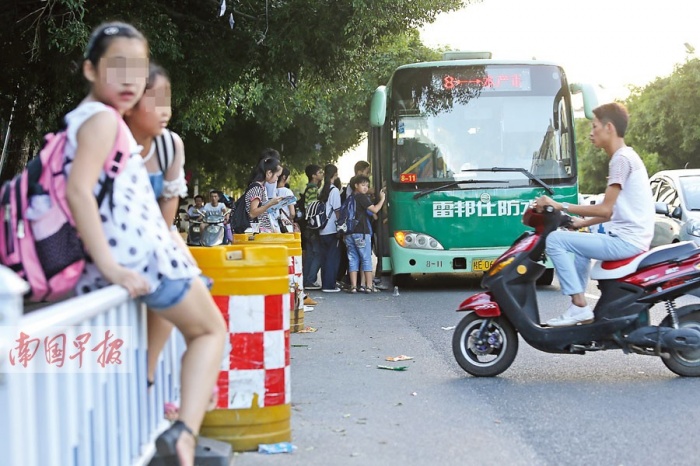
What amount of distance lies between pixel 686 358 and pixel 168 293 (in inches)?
182

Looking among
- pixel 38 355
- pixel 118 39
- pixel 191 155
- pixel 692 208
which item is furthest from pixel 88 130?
pixel 191 155

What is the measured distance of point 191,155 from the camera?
36719 mm

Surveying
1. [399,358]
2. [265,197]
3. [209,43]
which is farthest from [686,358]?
[209,43]

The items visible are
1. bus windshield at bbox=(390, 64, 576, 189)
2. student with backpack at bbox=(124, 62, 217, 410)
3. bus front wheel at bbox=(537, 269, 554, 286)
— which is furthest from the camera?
→ bus front wheel at bbox=(537, 269, 554, 286)

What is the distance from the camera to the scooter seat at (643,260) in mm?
7246

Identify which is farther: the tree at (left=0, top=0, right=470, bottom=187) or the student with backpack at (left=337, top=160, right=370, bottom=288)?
the student with backpack at (left=337, top=160, right=370, bottom=288)

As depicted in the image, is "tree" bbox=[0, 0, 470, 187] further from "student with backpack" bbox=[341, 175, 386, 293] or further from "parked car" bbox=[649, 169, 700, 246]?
"parked car" bbox=[649, 169, 700, 246]

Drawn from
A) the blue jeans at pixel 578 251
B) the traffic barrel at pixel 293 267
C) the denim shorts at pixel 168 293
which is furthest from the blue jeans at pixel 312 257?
the denim shorts at pixel 168 293

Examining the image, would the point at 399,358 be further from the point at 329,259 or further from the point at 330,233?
the point at 329,259

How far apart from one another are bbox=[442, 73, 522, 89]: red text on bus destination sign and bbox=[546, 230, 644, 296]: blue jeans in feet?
24.5

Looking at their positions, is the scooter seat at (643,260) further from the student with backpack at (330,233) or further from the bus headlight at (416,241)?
the student with backpack at (330,233)

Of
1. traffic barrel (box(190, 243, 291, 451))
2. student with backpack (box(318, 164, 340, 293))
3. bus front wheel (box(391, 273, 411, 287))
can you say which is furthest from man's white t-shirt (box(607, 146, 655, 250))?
student with backpack (box(318, 164, 340, 293))

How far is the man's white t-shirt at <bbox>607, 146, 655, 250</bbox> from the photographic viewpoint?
7332mm

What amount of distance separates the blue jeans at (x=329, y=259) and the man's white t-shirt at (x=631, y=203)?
28.5 ft
